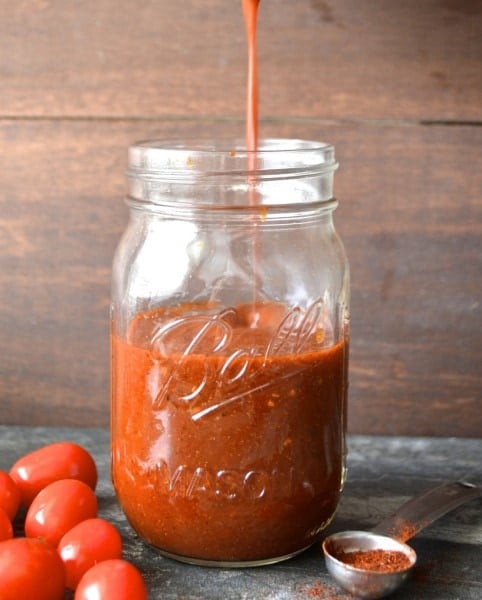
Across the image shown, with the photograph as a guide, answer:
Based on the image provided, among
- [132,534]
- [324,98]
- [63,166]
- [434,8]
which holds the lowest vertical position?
[132,534]

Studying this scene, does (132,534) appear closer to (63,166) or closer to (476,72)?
(63,166)

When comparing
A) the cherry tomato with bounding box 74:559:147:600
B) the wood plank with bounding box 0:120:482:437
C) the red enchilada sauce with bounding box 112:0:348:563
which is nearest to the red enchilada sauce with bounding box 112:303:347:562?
the red enchilada sauce with bounding box 112:0:348:563

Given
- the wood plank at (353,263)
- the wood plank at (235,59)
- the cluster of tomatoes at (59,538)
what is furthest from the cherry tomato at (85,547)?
the wood plank at (235,59)

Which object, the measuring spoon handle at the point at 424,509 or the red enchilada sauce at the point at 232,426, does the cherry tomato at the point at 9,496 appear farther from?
the measuring spoon handle at the point at 424,509

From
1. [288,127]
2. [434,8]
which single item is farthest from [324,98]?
[434,8]

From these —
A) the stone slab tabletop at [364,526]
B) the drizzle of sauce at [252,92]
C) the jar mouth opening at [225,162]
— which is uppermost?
the drizzle of sauce at [252,92]

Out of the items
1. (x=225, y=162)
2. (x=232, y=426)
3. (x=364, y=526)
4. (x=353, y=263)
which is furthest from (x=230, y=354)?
(x=353, y=263)
